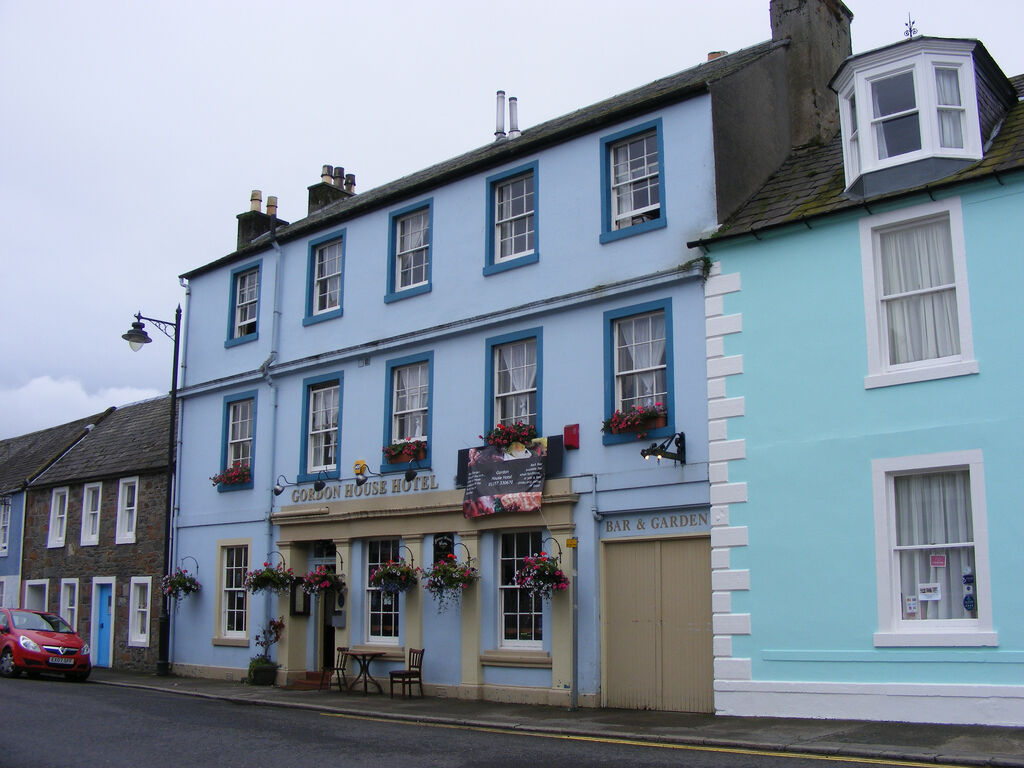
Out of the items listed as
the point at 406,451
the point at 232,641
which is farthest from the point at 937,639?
the point at 232,641

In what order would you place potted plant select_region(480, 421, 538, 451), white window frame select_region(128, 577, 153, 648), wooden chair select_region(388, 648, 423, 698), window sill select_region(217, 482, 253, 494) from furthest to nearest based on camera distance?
1. white window frame select_region(128, 577, 153, 648)
2. window sill select_region(217, 482, 253, 494)
3. wooden chair select_region(388, 648, 423, 698)
4. potted plant select_region(480, 421, 538, 451)

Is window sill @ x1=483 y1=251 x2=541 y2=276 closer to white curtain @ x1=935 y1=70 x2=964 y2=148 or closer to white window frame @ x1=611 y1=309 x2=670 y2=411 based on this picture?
white window frame @ x1=611 y1=309 x2=670 y2=411

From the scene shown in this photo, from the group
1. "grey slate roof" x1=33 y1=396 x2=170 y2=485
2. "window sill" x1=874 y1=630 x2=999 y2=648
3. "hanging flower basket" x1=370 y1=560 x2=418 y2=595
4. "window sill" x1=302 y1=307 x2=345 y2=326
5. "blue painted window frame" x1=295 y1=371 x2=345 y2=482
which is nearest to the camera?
"window sill" x1=874 y1=630 x2=999 y2=648

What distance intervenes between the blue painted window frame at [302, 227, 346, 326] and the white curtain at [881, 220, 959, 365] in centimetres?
1096

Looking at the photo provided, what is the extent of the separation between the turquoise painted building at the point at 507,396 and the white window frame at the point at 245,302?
78mm

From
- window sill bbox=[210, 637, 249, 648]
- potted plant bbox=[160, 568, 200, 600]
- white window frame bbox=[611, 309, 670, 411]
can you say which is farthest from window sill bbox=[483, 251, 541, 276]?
potted plant bbox=[160, 568, 200, 600]

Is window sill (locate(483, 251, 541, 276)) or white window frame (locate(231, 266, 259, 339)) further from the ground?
white window frame (locate(231, 266, 259, 339))

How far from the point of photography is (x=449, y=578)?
1661 centimetres

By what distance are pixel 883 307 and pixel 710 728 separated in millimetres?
5475

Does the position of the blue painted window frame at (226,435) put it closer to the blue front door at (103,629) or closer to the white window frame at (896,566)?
the blue front door at (103,629)

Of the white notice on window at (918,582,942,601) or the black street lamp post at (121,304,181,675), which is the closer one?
the white notice on window at (918,582,942,601)

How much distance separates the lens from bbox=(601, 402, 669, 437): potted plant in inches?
582

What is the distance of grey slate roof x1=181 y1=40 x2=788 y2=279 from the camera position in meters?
15.9

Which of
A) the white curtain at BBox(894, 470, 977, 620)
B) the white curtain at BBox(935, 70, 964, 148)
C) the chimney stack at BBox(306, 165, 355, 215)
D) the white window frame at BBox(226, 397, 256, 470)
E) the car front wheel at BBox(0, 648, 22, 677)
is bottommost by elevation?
the car front wheel at BBox(0, 648, 22, 677)
